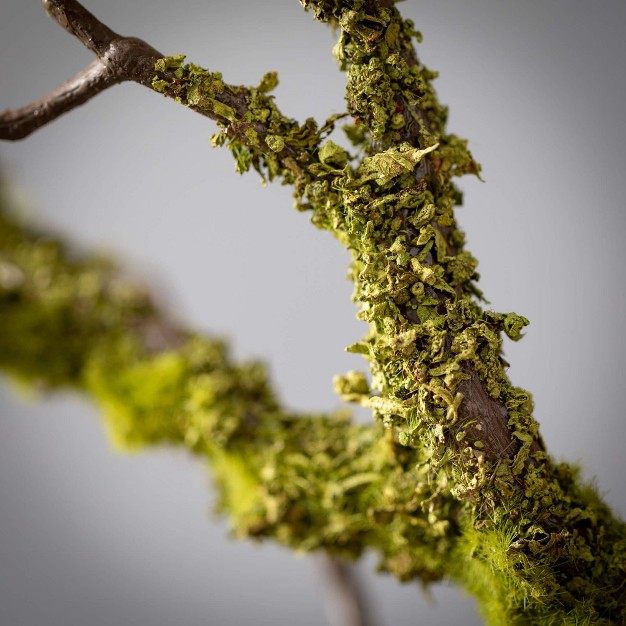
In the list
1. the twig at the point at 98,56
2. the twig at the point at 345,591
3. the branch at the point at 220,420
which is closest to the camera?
the twig at the point at 98,56

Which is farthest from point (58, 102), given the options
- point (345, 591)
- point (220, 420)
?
point (345, 591)

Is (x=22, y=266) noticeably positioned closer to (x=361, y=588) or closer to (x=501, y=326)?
(x=361, y=588)

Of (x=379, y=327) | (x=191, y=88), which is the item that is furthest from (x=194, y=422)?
(x=191, y=88)

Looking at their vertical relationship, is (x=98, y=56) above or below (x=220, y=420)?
above

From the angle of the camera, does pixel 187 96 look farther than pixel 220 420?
No

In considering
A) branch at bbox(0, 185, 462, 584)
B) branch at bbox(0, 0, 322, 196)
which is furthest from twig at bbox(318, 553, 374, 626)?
branch at bbox(0, 0, 322, 196)

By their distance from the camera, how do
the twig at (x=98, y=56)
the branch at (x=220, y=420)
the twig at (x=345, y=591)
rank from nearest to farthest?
the twig at (x=98, y=56), the branch at (x=220, y=420), the twig at (x=345, y=591)

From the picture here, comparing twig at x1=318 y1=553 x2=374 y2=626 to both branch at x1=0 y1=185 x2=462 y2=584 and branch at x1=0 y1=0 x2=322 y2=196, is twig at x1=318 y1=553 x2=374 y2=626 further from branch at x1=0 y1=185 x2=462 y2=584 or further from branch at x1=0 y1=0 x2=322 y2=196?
branch at x1=0 y1=0 x2=322 y2=196

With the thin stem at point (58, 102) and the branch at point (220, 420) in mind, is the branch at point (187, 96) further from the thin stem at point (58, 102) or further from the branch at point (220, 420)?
the branch at point (220, 420)

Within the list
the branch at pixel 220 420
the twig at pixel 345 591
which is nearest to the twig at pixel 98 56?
the branch at pixel 220 420

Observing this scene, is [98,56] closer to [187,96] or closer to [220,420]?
[187,96]
